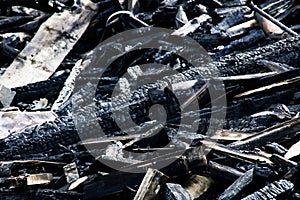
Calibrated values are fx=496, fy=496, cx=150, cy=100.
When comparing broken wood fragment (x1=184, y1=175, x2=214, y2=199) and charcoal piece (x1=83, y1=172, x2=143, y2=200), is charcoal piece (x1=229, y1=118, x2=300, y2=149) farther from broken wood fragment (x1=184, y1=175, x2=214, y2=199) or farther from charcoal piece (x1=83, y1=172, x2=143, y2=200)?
charcoal piece (x1=83, y1=172, x2=143, y2=200)

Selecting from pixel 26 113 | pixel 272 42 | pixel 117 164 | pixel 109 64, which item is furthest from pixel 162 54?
pixel 117 164

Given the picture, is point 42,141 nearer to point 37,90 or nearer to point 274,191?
point 37,90

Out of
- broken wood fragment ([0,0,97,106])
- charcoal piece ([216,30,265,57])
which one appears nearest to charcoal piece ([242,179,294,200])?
charcoal piece ([216,30,265,57])

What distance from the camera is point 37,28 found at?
21.3ft

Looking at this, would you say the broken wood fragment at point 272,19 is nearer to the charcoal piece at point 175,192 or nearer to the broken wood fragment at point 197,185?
the broken wood fragment at point 197,185

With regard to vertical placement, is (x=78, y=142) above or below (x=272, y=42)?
below

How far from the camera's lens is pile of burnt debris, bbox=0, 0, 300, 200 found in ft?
11.6

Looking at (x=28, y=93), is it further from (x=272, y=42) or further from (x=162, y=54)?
(x=272, y=42)

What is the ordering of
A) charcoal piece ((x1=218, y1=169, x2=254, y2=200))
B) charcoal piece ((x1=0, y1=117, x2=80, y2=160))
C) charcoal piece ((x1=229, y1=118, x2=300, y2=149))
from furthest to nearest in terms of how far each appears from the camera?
charcoal piece ((x1=0, y1=117, x2=80, y2=160)) < charcoal piece ((x1=229, y1=118, x2=300, y2=149)) < charcoal piece ((x1=218, y1=169, x2=254, y2=200))

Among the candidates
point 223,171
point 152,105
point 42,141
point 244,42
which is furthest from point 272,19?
point 42,141

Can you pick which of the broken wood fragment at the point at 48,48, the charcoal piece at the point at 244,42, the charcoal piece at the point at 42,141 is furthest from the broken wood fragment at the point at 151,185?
the broken wood fragment at the point at 48,48

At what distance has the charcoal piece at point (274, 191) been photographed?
10.5ft

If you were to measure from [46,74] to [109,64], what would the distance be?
73cm

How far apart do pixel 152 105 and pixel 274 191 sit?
59.1 inches
